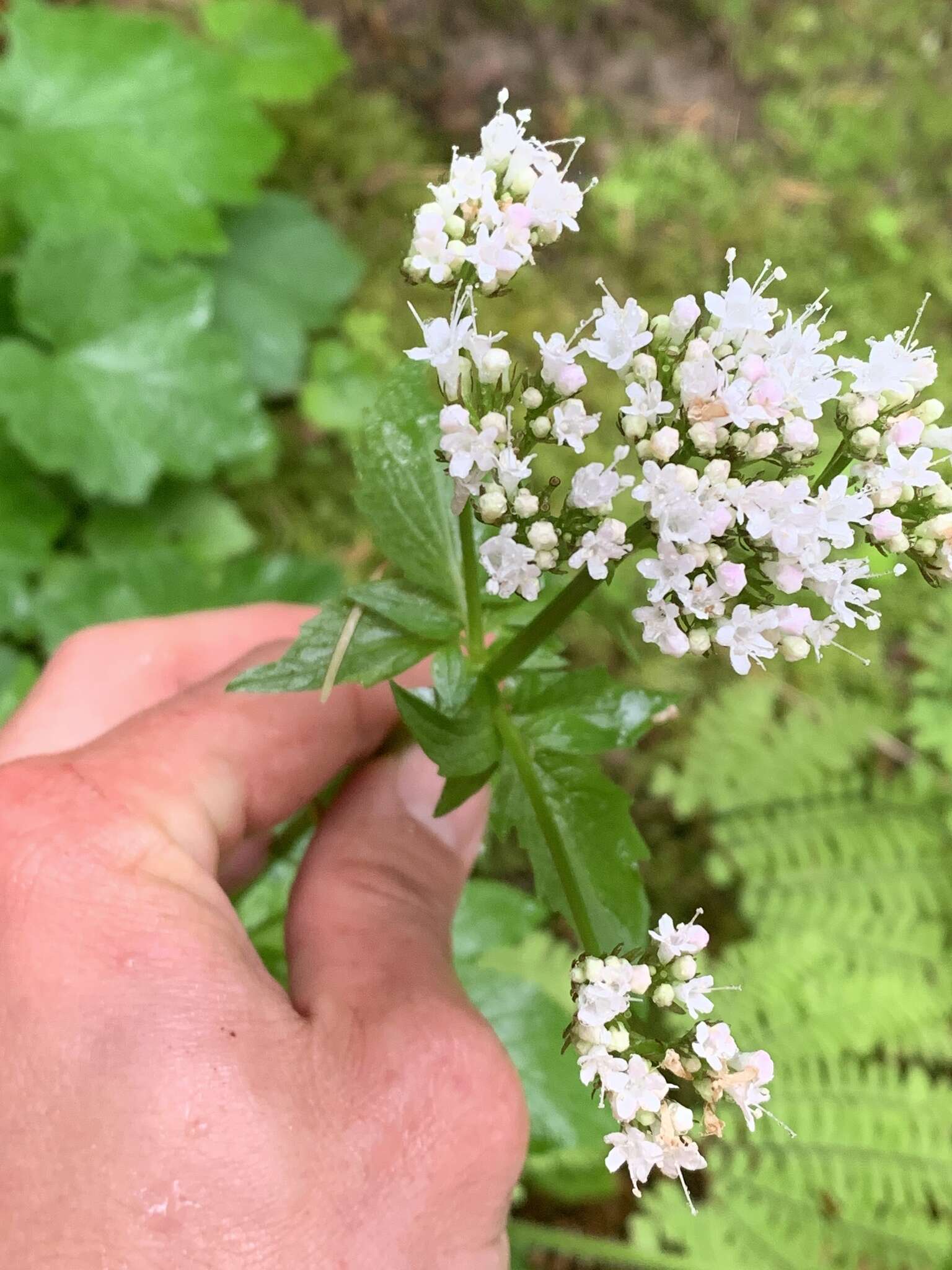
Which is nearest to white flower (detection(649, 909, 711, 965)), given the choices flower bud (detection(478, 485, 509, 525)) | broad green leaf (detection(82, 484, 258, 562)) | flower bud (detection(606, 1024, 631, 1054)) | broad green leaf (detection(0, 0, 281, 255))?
flower bud (detection(606, 1024, 631, 1054))

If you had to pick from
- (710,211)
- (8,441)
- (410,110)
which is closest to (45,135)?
(8,441)

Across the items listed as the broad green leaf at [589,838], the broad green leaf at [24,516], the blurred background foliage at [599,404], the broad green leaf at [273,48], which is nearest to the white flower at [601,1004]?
the broad green leaf at [589,838]

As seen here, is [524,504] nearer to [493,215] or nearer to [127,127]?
[493,215]

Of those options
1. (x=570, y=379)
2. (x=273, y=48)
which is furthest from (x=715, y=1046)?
(x=273, y=48)

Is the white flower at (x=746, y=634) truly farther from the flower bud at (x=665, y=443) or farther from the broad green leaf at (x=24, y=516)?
the broad green leaf at (x=24, y=516)

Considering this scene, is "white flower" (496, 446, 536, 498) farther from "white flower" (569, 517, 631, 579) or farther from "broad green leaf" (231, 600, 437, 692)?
"broad green leaf" (231, 600, 437, 692)
